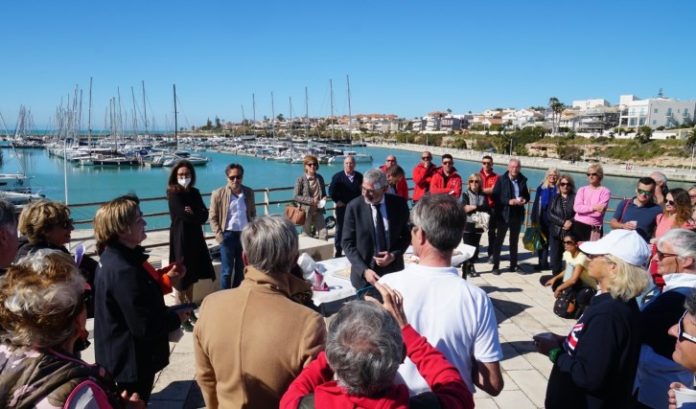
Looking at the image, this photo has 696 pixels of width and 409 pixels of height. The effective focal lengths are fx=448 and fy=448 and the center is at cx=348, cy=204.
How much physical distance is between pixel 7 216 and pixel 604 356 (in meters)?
2.69

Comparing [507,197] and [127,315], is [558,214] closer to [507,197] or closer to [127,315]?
[507,197]

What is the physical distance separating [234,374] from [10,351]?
689mm

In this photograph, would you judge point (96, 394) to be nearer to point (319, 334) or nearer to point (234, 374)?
point (234, 374)

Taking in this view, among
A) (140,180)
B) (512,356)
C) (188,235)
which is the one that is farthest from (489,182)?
(140,180)

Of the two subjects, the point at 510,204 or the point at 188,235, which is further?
the point at 510,204

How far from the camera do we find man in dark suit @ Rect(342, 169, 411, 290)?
3.37 m

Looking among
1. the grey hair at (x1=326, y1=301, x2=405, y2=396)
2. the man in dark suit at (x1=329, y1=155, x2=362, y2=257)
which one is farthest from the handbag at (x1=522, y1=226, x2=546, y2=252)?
the grey hair at (x1=326, y1=301, x2=405, y2=396)

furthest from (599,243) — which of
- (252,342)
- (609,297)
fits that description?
(252,342)

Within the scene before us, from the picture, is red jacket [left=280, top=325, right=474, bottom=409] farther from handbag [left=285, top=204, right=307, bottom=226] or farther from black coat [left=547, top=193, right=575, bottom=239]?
black coat [left=547, top=193, right=575, bottom=239]

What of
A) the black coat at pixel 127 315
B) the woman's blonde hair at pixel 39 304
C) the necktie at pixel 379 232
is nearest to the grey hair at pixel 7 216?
the black coat at pixel 127 315

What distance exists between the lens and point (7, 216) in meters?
2.08

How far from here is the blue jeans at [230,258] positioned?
15.7 feet

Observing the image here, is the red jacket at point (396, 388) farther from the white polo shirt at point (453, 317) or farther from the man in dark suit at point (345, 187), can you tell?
the man in dark suit at point (345, 187)

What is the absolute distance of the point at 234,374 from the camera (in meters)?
1.62
